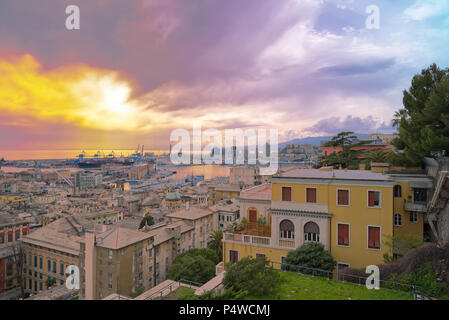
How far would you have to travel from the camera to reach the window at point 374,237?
11.0m

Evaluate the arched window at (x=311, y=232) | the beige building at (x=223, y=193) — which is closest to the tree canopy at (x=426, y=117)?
the arched window at (x=311, y=232)

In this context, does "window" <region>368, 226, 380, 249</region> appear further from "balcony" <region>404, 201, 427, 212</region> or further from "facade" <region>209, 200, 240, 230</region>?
"facade" <region>209, 200, 240, 230</region>

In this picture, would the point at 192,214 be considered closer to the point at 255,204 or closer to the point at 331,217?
the point at 255,204

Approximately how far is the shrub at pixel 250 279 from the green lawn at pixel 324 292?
0.21m

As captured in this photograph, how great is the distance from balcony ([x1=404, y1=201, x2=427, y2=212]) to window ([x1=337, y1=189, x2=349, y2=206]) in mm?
3275

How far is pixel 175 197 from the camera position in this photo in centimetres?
5812

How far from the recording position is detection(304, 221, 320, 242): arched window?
11741mm

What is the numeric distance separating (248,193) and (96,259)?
1434cm

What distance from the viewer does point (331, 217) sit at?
11.6 m

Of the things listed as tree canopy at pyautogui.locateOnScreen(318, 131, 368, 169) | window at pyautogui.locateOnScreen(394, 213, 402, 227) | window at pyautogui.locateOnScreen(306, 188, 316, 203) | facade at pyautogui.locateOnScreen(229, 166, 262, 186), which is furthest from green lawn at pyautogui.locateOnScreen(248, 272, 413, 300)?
facade at pyautogui.locateOnScreen(229, 166, 262, 186)

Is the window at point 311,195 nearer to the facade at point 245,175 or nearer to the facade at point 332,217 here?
the facade at point 332,217

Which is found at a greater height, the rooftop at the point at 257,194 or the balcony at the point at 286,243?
the rooftop at the point at 257,194
